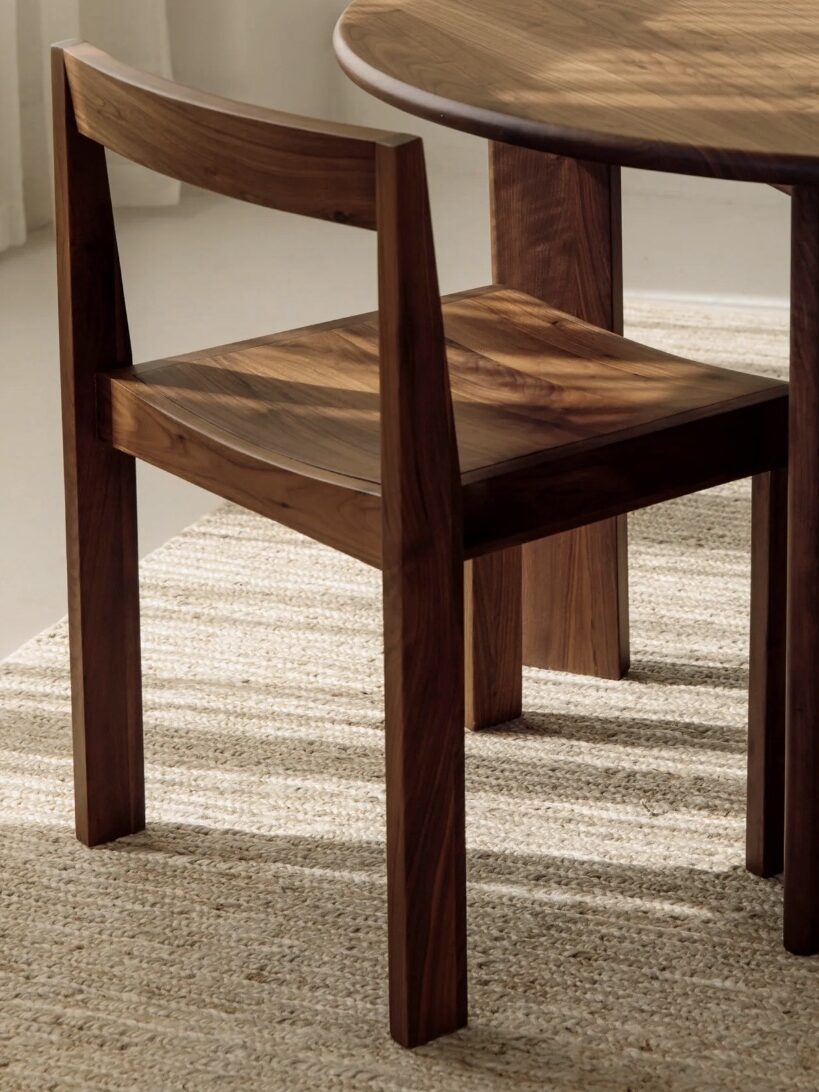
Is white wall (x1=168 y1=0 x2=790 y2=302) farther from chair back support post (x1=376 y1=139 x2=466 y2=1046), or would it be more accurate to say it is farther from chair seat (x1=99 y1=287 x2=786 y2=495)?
chair back support post (x1=376 y1=139 x2=466 y2=1046)

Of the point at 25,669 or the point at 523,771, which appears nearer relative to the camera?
the point at 523,771

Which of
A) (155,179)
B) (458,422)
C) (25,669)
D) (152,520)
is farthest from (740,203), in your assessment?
(458,422)

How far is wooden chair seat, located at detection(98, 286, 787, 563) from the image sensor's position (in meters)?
1.21

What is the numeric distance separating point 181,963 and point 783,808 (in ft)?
1.73

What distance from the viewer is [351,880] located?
1.48 metres

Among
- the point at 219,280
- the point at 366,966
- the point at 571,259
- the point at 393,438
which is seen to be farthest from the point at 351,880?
the point at 219,280

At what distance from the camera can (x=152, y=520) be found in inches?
90.4

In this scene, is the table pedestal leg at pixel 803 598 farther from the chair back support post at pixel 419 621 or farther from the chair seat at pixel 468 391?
the chair back support post at pixel 419 621

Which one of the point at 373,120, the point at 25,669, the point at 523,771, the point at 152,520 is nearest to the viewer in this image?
the point at 523,771

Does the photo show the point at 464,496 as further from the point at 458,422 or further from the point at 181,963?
the point at 181,963

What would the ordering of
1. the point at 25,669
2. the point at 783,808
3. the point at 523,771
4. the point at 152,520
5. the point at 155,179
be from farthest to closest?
the point at 155,179, the point at 152,520, the point at 25,669, the point at 523,771, the point at 783,808

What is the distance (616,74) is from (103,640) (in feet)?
2.09

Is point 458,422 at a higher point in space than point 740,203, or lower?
higher

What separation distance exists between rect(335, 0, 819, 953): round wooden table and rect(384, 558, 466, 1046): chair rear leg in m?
0.28
